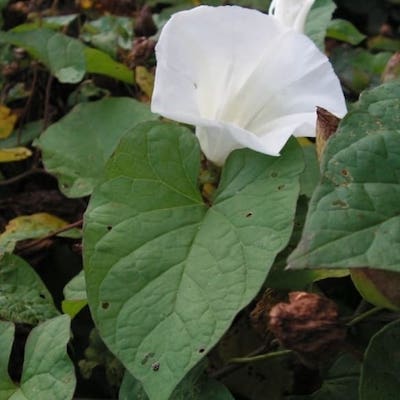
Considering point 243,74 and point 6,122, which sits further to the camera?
point 6,122

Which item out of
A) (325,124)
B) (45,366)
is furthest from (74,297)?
(325,124)

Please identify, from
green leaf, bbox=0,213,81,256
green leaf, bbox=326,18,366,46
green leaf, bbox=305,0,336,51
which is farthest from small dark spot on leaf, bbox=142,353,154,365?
green leaf, bbox=326,18,366,46

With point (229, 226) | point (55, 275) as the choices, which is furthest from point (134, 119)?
point (229, 226)

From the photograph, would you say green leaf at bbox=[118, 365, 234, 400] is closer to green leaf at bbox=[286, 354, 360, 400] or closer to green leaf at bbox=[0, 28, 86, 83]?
green leaf at bbox=[286, 354, 360, 400]

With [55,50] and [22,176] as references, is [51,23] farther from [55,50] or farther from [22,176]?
[22,176]

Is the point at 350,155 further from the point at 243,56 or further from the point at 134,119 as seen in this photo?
the point at 134,119
